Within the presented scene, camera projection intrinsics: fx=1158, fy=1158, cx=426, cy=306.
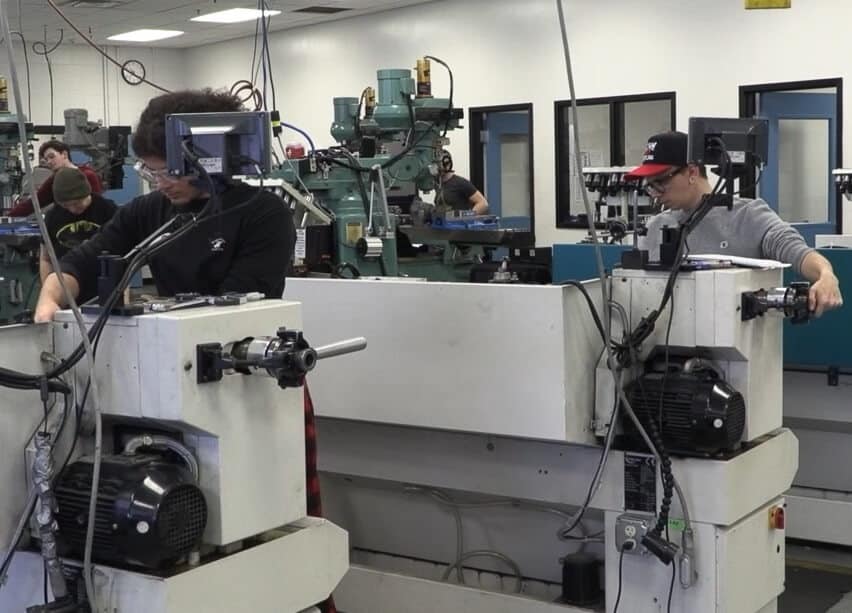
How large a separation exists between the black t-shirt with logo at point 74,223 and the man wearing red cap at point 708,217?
2859 mm

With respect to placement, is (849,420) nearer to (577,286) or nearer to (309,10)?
(577,286)

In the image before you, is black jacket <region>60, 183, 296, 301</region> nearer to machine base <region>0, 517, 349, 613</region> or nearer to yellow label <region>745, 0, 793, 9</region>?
machine base <region>0, 517, 349, 613</region>

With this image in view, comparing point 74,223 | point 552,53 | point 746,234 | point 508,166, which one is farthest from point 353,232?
point 508,166

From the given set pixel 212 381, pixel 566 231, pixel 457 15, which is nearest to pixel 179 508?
pixel 212 381

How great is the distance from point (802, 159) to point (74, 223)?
531cm

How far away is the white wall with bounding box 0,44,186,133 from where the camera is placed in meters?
11.6

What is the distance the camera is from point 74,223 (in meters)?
5.07

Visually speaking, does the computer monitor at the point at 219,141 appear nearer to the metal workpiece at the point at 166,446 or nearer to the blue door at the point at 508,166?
the metal workpiece at the point at 166,446

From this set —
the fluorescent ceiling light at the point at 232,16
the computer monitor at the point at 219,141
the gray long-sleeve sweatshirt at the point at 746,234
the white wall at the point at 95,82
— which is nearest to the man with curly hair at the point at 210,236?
the computer monitor at the point at 219,141

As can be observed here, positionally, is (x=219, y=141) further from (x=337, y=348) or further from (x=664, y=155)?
(x=664, y=155)

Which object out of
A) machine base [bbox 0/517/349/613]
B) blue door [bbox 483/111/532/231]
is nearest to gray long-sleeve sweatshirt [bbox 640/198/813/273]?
machine base [bbox 0/517/349/613]

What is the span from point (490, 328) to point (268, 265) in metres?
0.58

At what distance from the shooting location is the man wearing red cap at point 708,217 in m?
2.79

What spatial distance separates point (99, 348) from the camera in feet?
5.86
